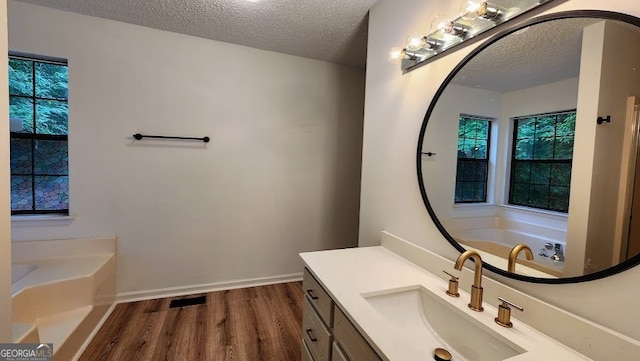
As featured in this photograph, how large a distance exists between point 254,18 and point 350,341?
2.29 m

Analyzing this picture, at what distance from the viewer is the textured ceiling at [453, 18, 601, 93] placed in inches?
32.5

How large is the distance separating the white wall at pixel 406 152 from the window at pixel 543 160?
28 centimetres

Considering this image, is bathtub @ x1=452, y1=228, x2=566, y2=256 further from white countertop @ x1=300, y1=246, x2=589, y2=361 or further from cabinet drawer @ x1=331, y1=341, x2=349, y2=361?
cabinet drawer @ x1=331, y1=341, x2=349, y2=361

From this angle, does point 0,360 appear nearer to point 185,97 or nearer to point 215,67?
point 185,97

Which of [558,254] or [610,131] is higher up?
[610,131]

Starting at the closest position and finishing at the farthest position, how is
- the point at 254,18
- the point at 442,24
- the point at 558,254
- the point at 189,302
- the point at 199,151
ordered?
the point at 558,254, the point at 442,24, the point at 254,18, the point at 189,302, the point at 199,151

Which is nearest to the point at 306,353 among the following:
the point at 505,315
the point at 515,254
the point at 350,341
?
the point at 350,341

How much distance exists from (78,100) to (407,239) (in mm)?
2782

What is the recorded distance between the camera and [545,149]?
0.92 meters

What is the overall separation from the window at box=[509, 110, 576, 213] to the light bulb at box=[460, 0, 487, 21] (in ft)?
1.48

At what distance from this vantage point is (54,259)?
2.09 metres

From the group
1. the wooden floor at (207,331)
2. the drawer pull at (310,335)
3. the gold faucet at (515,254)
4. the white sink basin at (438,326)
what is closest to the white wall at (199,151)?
the wooden floor at (207,331)

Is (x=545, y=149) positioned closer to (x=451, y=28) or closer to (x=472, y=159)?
(x=472, y=159)

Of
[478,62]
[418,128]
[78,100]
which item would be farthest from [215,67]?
[478,62]
